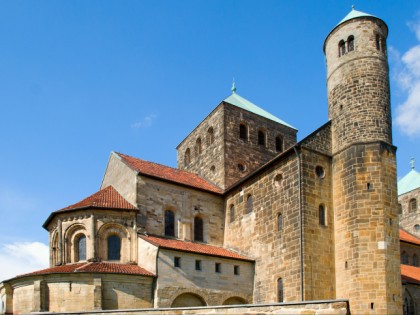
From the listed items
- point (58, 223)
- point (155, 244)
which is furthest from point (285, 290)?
point (58, 223)

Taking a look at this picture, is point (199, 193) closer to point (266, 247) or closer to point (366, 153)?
point (266, 247)

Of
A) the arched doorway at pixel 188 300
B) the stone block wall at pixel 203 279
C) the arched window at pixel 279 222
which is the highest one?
the arched window at pixel 279 222

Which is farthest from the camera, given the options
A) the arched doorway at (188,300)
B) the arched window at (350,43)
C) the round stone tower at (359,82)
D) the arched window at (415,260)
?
the arched window at (415,260)

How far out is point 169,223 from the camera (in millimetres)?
34875

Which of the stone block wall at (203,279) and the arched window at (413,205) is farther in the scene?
the arched window at (413,205)

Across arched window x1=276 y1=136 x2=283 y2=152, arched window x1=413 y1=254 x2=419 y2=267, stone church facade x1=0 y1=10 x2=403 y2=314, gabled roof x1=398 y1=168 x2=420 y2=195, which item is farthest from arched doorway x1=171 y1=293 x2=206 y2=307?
gabled roof x1=398 y1=168 x2=420 y2=195

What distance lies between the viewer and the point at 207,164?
139 ft

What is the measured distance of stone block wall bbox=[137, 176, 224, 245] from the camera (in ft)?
111

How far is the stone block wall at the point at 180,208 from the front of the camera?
3391cm

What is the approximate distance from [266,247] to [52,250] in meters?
14.0

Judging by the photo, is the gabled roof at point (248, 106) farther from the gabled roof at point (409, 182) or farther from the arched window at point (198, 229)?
the gabled roof at point (409, 182)

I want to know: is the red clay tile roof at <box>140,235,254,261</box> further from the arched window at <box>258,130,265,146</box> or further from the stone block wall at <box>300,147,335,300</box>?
the arched window at <box>258,130,265,146</box>

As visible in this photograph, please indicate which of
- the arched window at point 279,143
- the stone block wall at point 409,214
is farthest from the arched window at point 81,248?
the stone block wall at point 409,214

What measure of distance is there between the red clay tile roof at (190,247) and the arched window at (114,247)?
1.59 m
